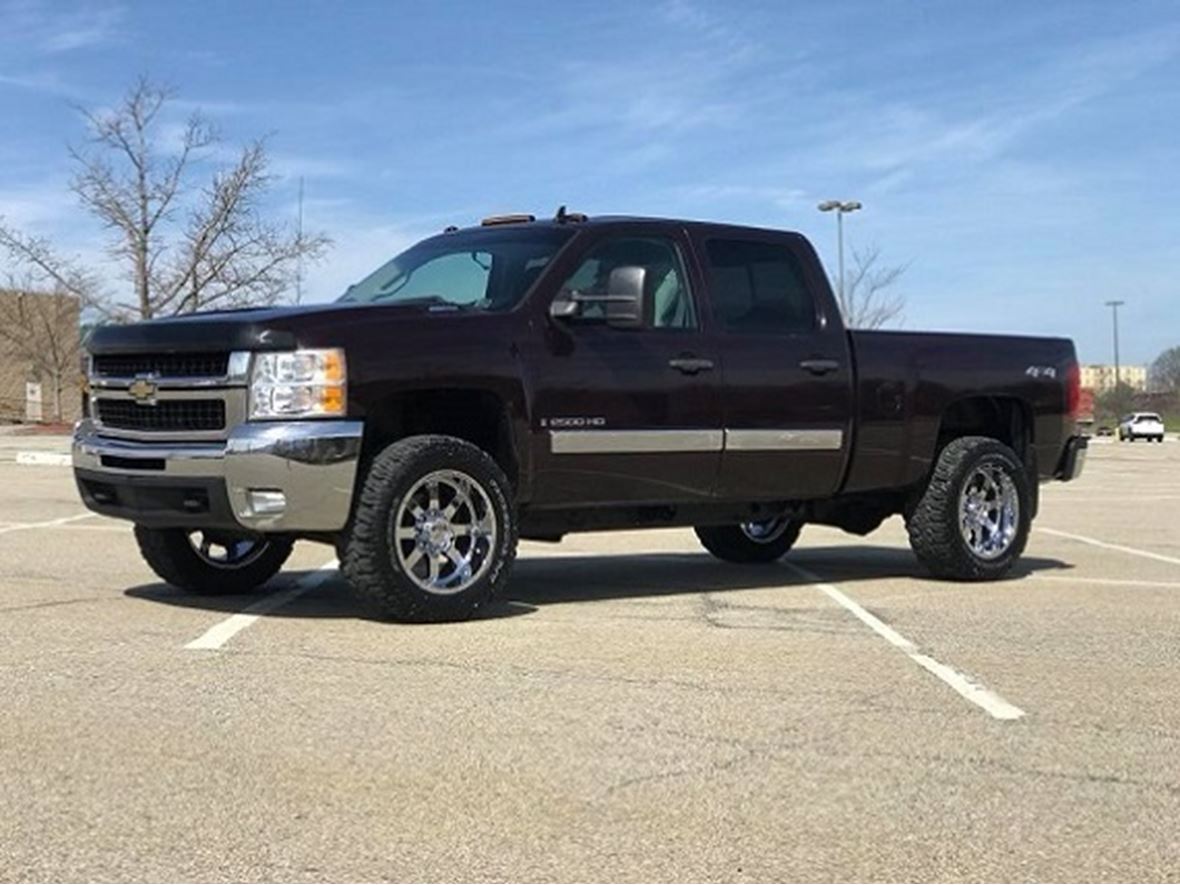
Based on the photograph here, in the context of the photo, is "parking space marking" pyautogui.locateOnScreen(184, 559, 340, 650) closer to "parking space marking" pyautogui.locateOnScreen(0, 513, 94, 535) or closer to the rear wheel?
the rear wheel

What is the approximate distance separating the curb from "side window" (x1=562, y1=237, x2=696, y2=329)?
2006 cm

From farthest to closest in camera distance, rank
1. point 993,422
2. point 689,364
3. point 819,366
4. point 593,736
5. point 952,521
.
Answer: point 993,422, point 952,521, point 819,366, point 689,364, point 593,736

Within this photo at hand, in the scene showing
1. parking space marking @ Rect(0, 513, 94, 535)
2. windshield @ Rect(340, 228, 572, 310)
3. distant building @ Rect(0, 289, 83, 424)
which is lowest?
parking space marking @ Rect(0, 513, 94, 535)

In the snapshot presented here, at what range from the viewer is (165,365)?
729 cm

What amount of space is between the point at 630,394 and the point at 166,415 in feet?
7.81

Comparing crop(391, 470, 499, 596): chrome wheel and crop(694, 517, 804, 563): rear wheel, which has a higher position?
crop(391, 470, 499, 596): chrome wheel

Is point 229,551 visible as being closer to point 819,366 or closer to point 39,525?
point 819,366

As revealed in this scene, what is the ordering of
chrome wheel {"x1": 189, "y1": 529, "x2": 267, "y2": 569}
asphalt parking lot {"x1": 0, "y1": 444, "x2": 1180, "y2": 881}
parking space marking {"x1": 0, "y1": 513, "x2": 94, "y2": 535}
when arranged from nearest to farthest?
asphalt parking lot {"x1": 0, "y1": 444, "x2": 1180, "y2": 881} < chrome wheel {"x1": 189, "y1": 529, "x2": 267, "y2": 569} < parking space marking {"x1": 0, "y1": 513, "x2": 94, "y2": 535}

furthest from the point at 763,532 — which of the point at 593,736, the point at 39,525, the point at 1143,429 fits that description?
the point at 1143,429

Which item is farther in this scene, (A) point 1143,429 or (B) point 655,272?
(A) point 1143,429

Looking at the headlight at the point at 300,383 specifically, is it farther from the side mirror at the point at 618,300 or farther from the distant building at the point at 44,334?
the distant building at the point at 44,334

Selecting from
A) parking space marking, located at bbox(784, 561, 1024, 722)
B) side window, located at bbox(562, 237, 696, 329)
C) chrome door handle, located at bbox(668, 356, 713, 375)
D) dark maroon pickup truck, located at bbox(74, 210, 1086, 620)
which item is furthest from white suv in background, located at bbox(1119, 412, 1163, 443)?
chrome door handle, located at bbox(668, 356, 713, 375)

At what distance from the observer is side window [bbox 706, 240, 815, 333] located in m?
8.52

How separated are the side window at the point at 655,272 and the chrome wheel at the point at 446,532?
136 centimetres
